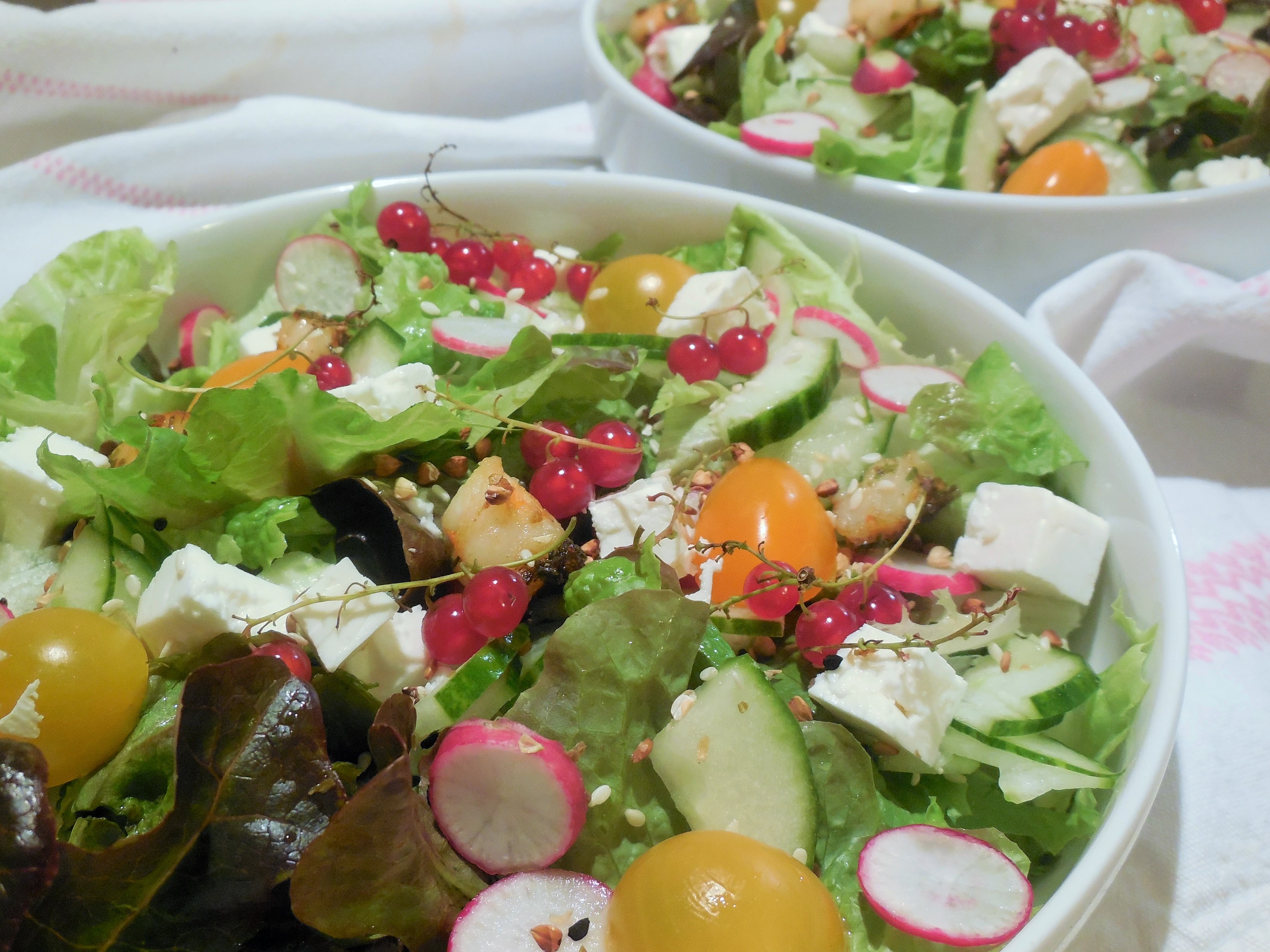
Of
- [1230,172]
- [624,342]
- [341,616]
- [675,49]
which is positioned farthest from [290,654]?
[1230,172]

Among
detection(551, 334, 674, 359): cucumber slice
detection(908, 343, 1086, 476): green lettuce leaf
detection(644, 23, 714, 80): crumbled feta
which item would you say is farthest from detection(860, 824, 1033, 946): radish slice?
detection(644, 23, 714, 80): crumbled feta

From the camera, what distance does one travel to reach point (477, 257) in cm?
165

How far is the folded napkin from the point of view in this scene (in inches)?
72.6

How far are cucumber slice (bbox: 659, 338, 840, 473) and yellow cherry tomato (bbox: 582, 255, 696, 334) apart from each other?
233 millimetres

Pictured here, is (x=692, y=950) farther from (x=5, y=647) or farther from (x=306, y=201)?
(x=306, y=201)

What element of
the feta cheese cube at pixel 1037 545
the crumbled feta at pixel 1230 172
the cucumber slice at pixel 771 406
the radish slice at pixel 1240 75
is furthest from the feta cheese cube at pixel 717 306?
the radish slice at pixel 1240 75

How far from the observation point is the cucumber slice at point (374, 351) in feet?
4.78

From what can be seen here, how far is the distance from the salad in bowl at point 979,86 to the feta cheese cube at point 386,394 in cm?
89

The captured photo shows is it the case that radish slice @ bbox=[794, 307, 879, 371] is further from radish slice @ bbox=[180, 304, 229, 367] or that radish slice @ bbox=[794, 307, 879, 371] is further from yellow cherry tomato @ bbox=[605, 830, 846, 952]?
radish slice @ bbox=[180, 304, 229, 367]

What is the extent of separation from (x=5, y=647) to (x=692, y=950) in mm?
780

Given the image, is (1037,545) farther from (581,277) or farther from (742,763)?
(581,277)

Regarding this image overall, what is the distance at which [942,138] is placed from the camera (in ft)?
6.35

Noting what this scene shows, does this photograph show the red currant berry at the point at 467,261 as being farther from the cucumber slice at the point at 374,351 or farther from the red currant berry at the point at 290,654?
the red currant berry at the point at 290,654

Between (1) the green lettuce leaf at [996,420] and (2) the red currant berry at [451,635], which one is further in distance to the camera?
Answer: (1) the green lettuce leaf at [996,420]
